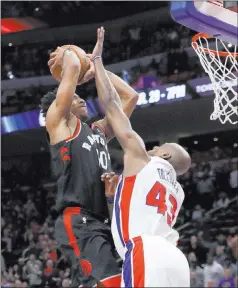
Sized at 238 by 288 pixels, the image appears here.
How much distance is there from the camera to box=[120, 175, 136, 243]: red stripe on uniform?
12.0 ft

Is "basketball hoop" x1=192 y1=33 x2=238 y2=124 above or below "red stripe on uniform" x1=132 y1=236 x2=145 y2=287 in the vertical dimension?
above

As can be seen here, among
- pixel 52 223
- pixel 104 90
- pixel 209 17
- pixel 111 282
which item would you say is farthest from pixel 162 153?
pixel 52 223

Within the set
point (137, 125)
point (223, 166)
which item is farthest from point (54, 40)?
point (223, 166)

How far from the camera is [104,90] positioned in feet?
12.9

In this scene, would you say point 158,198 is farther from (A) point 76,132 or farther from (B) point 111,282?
(A) point 76,132

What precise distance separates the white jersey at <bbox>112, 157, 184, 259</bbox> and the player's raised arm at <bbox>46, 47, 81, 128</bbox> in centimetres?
58

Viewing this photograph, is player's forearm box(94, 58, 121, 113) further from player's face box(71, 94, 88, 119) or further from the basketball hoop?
the basketball hoop

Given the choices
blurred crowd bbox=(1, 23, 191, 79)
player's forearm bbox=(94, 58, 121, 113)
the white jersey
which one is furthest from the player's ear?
blurred crowd bbox=(1, 23, 191, 79)

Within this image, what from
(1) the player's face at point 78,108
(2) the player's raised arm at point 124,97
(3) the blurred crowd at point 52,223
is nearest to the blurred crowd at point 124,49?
(3) the blurred crowd at point 52,223

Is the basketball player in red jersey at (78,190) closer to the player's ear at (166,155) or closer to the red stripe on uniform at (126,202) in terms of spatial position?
the red stripe on uniform at (126,202)

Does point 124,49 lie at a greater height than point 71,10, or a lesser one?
lesser

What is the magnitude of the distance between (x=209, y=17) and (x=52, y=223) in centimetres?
993

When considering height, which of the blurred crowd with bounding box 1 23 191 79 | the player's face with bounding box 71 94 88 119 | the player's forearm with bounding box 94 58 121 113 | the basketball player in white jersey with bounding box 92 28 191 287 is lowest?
the basketball player in white jersey with bounding box 92 28 191 287

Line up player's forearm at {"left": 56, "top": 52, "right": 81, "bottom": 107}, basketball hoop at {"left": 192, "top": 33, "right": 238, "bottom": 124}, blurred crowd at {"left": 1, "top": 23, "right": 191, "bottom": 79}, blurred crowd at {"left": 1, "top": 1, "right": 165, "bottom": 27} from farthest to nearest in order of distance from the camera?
blurred crowd at {"left": 1, "top": 1, "right": 165, "bottom": 27}
blurred crowd at {"left": 1, "top": 23, "right": 191, "bottom": 79}
basketball hoop at {"left": 192, "top": 33, "right": 238, "bottom": 124}
player's forearm at {"left": 56, "top": 52, "right": 81, "bottom": 107}
